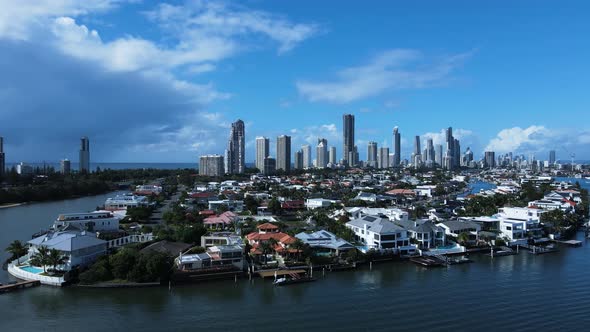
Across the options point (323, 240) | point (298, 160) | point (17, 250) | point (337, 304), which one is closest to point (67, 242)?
point (17, 250)

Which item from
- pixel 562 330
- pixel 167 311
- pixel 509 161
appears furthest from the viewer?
pixel 509 161

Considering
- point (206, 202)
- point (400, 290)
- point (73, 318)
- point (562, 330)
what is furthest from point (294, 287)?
point (206, 202)

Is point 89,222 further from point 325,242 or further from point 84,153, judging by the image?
point 84,153

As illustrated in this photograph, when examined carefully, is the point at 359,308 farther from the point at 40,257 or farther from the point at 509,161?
the point at 509,161

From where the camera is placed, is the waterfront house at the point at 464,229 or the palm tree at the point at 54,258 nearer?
the palm tree at the point at 54,258

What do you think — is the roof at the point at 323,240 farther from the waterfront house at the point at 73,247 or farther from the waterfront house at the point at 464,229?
the waterfront house at the point at 73,247

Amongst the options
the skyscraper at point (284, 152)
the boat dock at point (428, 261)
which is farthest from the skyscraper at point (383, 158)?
the boat dock at point (428, 261)
